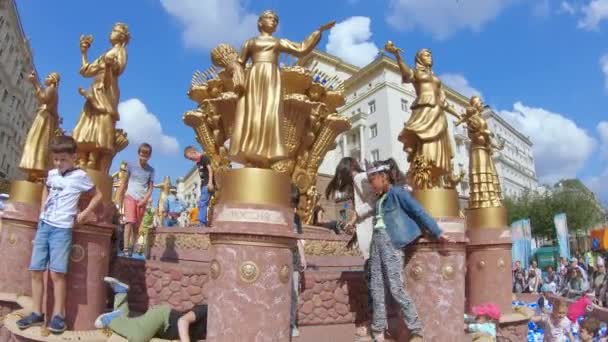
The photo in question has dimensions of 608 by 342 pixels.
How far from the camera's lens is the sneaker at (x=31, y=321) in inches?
179

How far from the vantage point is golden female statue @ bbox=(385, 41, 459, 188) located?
561cm

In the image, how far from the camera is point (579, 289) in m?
12.8

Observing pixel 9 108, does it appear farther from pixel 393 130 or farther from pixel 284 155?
pixel 284 155

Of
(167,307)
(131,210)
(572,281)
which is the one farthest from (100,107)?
(572,281)

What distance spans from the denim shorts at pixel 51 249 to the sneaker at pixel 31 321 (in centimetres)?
48

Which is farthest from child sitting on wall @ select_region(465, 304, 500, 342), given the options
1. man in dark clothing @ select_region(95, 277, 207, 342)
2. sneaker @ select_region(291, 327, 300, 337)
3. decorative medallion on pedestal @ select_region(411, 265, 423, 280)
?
man in dark clothing @ select_region(95, 277, 207, 342)

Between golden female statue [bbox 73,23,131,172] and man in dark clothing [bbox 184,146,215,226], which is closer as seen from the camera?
golden female statue [bbox 73,23,131,172]

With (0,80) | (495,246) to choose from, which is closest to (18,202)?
(495,246)

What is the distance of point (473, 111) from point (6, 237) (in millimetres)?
7587

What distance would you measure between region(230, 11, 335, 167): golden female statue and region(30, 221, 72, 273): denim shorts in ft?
6.48

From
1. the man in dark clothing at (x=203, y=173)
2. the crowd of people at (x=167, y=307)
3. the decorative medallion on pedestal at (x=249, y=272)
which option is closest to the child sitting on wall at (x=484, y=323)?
the crowd of people at (x=167, y=307)

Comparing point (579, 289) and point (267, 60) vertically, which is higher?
point (267, 60)

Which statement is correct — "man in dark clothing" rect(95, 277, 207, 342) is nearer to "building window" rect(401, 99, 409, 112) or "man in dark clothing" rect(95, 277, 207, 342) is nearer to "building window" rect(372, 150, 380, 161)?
"building window" rect(372, 150, 380, 161)

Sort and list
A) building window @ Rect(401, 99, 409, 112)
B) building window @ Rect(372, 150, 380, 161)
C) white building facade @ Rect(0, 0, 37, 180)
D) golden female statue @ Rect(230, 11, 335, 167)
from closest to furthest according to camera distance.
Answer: golden female statue @ Rect(230, 11, 335, 167) → white building facade @ Rect(0, 0, 37, 180) → building window @ Rect(372, 150, 380, 161) → building window @ Rect(401, 99, 409, 112)
